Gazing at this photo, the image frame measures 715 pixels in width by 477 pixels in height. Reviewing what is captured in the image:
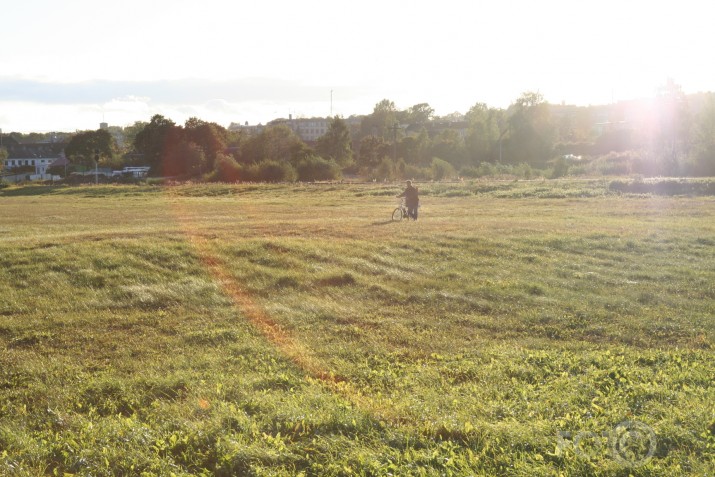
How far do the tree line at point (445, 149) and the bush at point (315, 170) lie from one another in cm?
11

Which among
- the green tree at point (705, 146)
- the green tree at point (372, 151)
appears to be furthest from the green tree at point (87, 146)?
the green tree at point (705, 146)

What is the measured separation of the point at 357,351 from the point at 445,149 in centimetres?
9390

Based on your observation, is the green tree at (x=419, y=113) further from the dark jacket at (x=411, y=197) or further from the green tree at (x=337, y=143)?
the dark jacket at (x=411, y=197)

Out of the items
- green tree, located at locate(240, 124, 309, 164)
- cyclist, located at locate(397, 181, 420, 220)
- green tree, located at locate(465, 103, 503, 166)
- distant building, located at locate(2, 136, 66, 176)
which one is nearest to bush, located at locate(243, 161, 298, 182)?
green tree, located at locate(240, 124, 309, 164)

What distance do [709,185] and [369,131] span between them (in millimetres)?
100574

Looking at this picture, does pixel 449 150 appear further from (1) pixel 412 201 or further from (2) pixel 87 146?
(1) pixel 412 201

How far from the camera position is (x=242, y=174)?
77312mm

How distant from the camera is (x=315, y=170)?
3083 inches

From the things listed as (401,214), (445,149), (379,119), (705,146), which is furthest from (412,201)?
(379,119)

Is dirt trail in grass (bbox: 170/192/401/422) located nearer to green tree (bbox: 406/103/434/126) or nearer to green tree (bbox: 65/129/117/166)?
A: green tree (bbox: 65/129/117/166)

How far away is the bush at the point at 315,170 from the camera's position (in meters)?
78.1

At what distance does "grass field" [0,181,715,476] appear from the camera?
661cm

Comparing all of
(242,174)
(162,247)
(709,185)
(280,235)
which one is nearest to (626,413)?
(162,247)

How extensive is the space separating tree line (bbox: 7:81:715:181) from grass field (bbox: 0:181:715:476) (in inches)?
2045
